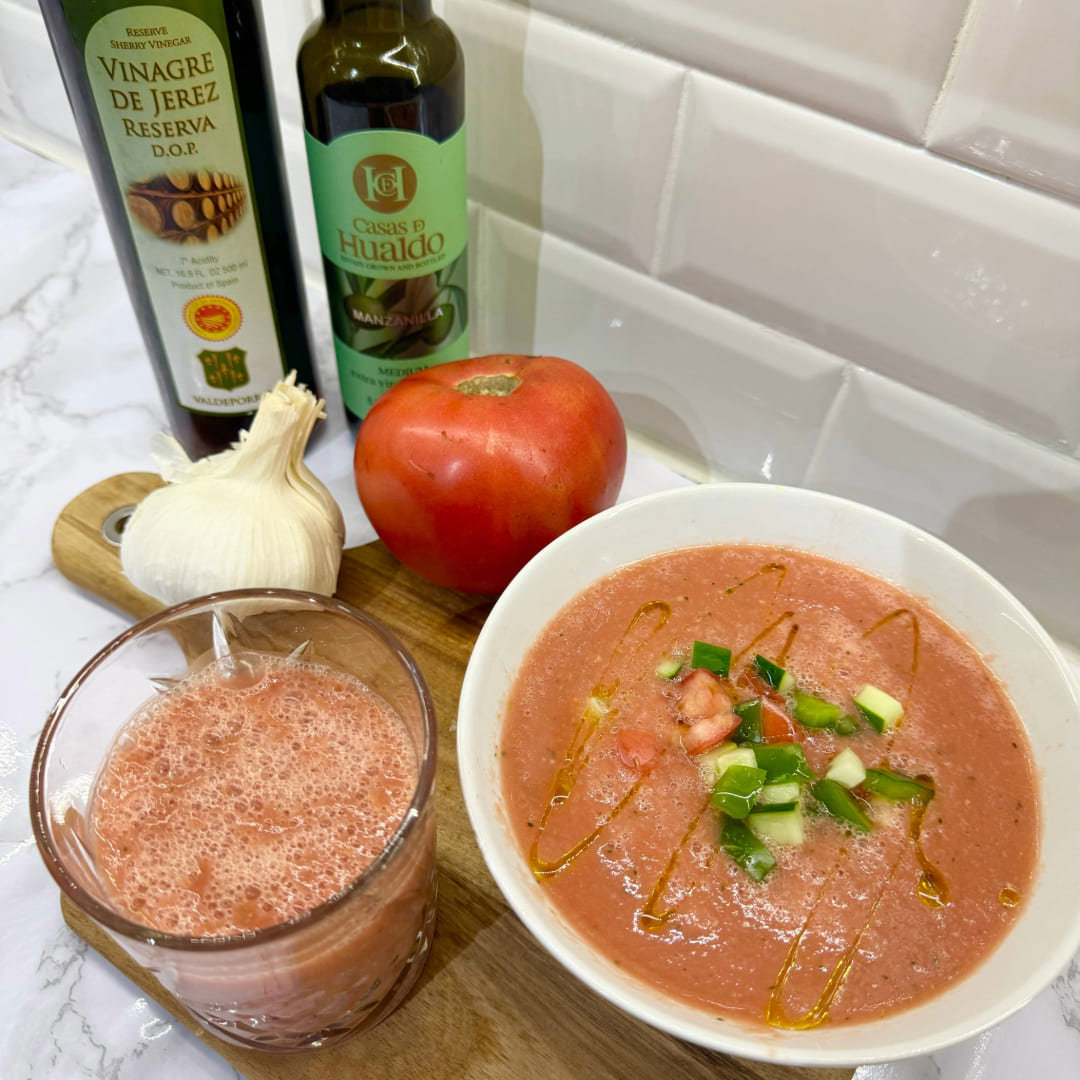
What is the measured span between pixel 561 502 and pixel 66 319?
2.93ft

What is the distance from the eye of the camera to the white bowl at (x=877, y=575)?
2.03 ft

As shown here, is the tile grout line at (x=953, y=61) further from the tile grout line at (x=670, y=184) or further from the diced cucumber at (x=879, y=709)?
the diced cucumber at (x=879, y=709)

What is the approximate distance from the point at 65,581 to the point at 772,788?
788 mm

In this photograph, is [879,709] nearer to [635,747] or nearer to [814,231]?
[635,747]

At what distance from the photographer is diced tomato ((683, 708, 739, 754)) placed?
0.78 metres

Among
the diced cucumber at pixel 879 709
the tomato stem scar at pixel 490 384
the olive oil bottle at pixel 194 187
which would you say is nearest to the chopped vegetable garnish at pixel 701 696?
the diced cucumber at pixel 879 709

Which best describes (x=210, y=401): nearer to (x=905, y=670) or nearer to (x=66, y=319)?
(x=66, y=319)

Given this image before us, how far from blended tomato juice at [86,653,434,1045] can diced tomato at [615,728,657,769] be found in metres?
0.16

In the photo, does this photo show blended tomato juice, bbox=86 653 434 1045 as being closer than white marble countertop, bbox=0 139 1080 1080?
Yes

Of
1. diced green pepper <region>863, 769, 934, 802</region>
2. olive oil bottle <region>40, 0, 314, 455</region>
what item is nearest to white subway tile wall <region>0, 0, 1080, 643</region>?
olive oil bottle <region>40, 0, 314, 455</region>

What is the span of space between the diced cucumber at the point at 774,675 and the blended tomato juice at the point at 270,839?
302 millimetres

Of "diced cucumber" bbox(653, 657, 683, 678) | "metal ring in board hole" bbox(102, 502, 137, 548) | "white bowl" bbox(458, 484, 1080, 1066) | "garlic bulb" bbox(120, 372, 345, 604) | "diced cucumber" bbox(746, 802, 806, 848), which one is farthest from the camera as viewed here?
"metal ring in board hole" bbox(102, 502, 137, 548)

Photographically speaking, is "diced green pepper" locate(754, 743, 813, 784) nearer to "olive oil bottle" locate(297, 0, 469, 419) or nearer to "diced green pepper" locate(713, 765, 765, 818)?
"diced green pepper" locate(713, 765, 765, 818)

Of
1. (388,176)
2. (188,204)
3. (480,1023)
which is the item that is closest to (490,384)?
(388,176)
